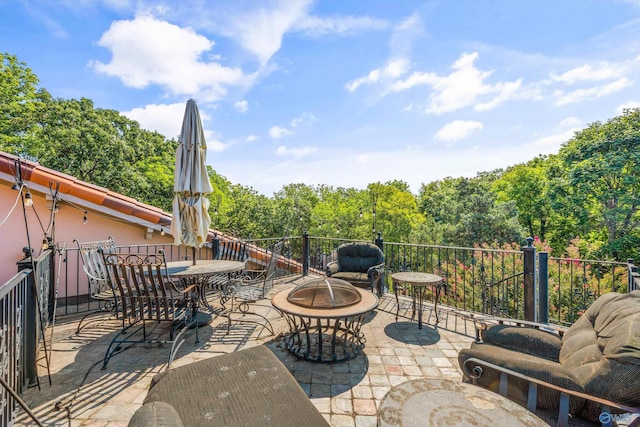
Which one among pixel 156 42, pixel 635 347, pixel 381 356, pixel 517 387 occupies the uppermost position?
pixel 156 42

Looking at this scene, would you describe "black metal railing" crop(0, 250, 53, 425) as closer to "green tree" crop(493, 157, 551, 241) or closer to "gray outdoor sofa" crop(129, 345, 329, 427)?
"gray outdoor sofa" crop(129, 345, 329, 427)

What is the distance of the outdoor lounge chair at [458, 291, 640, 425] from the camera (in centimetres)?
131

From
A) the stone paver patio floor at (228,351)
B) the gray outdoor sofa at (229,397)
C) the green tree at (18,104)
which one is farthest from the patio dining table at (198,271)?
the green tree at (18,104)

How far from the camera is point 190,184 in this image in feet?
12.4

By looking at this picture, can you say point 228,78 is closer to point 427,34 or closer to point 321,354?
point 427,34

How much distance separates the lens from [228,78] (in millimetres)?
6867

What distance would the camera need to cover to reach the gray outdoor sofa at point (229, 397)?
130 cm

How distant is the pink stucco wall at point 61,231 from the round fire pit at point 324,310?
12.8 ft

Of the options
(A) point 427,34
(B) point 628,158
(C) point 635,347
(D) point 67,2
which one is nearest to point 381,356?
(C) point 635,347

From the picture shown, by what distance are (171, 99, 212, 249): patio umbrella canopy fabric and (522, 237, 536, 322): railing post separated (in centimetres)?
432

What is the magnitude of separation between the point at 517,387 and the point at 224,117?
10174 millimetres

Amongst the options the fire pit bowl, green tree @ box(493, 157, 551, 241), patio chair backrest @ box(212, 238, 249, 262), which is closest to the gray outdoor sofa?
the fire pit bowl

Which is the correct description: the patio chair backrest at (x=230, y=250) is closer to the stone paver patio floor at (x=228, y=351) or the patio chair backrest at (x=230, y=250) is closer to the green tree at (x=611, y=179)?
the stone paver patio floor at (x=228, y=351)

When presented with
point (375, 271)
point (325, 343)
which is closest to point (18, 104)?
point (375, 271)
